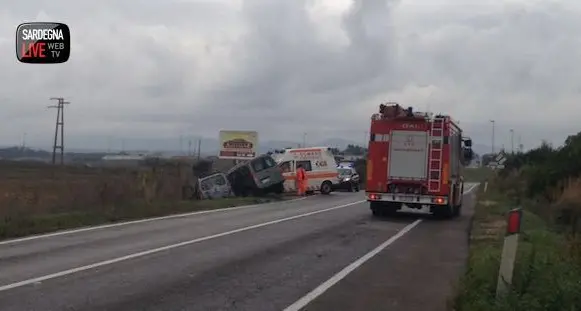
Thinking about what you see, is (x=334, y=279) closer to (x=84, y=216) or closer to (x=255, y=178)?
(x=84, y=216)

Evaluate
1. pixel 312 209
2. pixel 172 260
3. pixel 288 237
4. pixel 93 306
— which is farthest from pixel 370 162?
pixel 93 306

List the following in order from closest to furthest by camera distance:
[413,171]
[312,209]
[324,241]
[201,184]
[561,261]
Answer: [561,261], [324,241], [413,171], [312,209], [201,184]

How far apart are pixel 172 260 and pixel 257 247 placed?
2.80 metres

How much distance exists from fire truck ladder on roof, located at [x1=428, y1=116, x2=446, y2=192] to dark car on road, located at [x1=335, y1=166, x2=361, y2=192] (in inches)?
926

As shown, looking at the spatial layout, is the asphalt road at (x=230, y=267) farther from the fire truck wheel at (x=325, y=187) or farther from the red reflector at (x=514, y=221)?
the fire truck wheel at (x=325, y=187)

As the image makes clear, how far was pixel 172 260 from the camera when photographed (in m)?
13.8

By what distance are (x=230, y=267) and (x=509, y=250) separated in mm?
5363

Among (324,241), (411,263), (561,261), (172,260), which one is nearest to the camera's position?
(561,261)

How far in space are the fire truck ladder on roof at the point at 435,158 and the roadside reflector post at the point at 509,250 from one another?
16.1 meters

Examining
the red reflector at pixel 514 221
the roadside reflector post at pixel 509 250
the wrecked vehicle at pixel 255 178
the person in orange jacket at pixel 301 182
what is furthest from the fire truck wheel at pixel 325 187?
the red reflector at pixel 514 221

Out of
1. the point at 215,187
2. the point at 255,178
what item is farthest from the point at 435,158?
the point at 255,178

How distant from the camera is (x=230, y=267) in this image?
13211mm

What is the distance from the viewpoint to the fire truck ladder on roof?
25203 mm

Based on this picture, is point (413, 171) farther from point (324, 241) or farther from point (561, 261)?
point (561, 261)
